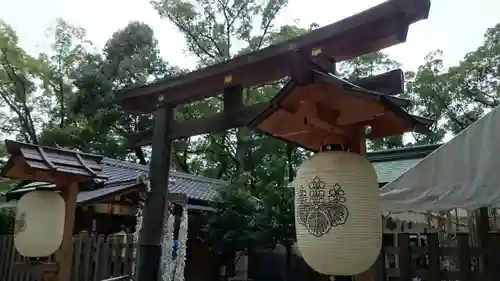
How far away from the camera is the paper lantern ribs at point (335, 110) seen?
101 inches

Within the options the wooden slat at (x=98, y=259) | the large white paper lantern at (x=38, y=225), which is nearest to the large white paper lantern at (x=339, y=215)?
the large white paper lantern at (x=38, y=225)

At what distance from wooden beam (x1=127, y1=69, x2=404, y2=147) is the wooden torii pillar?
46.7 inches

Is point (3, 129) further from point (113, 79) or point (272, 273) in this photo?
point (272, 273)

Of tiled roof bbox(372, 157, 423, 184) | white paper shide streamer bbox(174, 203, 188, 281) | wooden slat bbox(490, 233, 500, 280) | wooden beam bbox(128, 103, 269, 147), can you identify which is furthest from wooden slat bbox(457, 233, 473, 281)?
white paper shide streamer bbox(174, 203, 188, 281)

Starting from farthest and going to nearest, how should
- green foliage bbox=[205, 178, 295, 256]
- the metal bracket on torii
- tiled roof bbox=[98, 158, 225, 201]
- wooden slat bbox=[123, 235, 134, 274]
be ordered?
tiled roof bbox=[98, 158, 225, 201] → green foliage bbox=[205, 178, 295, 256] → wooden slat bbox=[123, 235, 134, 274] → the metal bracket on torii

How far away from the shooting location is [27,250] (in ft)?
14.8

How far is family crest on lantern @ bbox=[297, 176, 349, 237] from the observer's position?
2490 millimetres

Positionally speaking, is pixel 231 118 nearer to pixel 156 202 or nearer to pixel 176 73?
pixel 156 202

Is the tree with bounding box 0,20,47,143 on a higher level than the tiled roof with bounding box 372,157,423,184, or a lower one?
higher

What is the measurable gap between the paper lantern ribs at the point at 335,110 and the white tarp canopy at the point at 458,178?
59cm

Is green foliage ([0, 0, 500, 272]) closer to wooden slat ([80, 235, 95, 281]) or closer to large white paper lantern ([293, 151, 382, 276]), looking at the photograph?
wooden slat ([80, 235, 95, 281])

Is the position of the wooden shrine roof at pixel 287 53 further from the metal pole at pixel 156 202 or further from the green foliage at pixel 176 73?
the green foliage at pixel 176 73

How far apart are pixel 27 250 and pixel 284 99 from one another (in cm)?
339

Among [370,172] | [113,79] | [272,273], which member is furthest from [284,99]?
[113,79]
